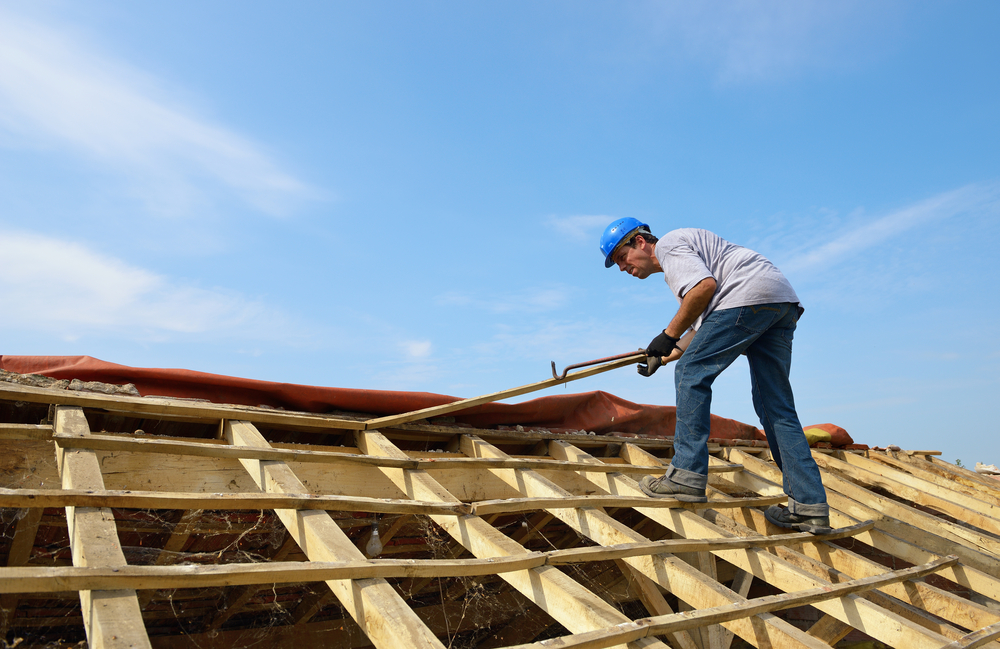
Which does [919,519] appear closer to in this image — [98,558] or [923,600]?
[923,600]

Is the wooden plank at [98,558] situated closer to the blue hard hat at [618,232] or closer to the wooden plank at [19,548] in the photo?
the wooden plank at [19,548]

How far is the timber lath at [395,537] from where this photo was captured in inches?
62.3

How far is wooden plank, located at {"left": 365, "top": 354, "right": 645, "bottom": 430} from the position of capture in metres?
3.11

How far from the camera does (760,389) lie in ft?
10.5

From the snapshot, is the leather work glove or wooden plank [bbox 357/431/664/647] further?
the leather work glove

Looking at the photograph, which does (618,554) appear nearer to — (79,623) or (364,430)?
(364,430)

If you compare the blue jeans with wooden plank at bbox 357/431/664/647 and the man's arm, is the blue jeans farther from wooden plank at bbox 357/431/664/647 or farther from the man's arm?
wooden plank at bbox 357/431/664/647

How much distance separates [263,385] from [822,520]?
8.74 feet

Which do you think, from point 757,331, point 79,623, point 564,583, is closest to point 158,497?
point 564,583

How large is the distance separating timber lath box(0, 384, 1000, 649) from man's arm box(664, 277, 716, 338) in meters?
0.79

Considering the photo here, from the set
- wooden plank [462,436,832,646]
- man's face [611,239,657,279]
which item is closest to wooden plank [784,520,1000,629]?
wooden plank [462,436,832,646]

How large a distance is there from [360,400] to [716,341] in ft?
5.64

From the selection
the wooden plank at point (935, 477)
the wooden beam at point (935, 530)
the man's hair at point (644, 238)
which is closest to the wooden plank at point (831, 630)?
the wooden beam at point (935, 530)

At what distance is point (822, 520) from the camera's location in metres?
2.99
